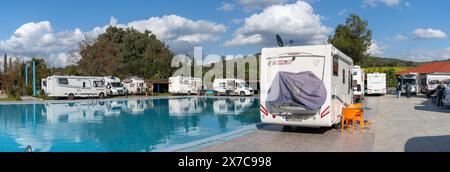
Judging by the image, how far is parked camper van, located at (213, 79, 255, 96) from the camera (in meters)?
35.0

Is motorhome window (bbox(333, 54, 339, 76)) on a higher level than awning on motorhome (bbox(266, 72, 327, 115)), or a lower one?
higher

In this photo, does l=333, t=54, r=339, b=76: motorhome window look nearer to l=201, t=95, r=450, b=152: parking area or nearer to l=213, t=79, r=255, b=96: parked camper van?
l=201, t=95, r=450, b=152: parking area

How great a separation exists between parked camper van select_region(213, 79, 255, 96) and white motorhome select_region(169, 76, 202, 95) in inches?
110

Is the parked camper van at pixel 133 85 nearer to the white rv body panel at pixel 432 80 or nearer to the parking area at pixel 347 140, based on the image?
the white rv body panel at pixel 432 80

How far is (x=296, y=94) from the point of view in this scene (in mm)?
7996

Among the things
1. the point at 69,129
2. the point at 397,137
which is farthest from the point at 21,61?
the point at 397,137

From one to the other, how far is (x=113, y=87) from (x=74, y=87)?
4.56 metres

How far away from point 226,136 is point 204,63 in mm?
34705

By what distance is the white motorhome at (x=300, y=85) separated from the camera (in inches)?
307

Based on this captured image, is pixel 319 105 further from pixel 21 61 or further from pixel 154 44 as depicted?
pixel 154 44

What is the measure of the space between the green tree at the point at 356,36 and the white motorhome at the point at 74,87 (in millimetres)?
24297

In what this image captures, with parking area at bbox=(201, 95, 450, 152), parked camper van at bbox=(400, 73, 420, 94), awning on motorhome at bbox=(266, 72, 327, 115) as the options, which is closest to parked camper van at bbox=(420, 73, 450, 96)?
parked camper van at bbox=(400, 73, 420, 94)

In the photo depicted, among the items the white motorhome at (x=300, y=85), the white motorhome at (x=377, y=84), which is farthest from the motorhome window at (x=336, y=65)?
the white motorhome at (x=377, y=84)

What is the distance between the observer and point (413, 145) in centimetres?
692
